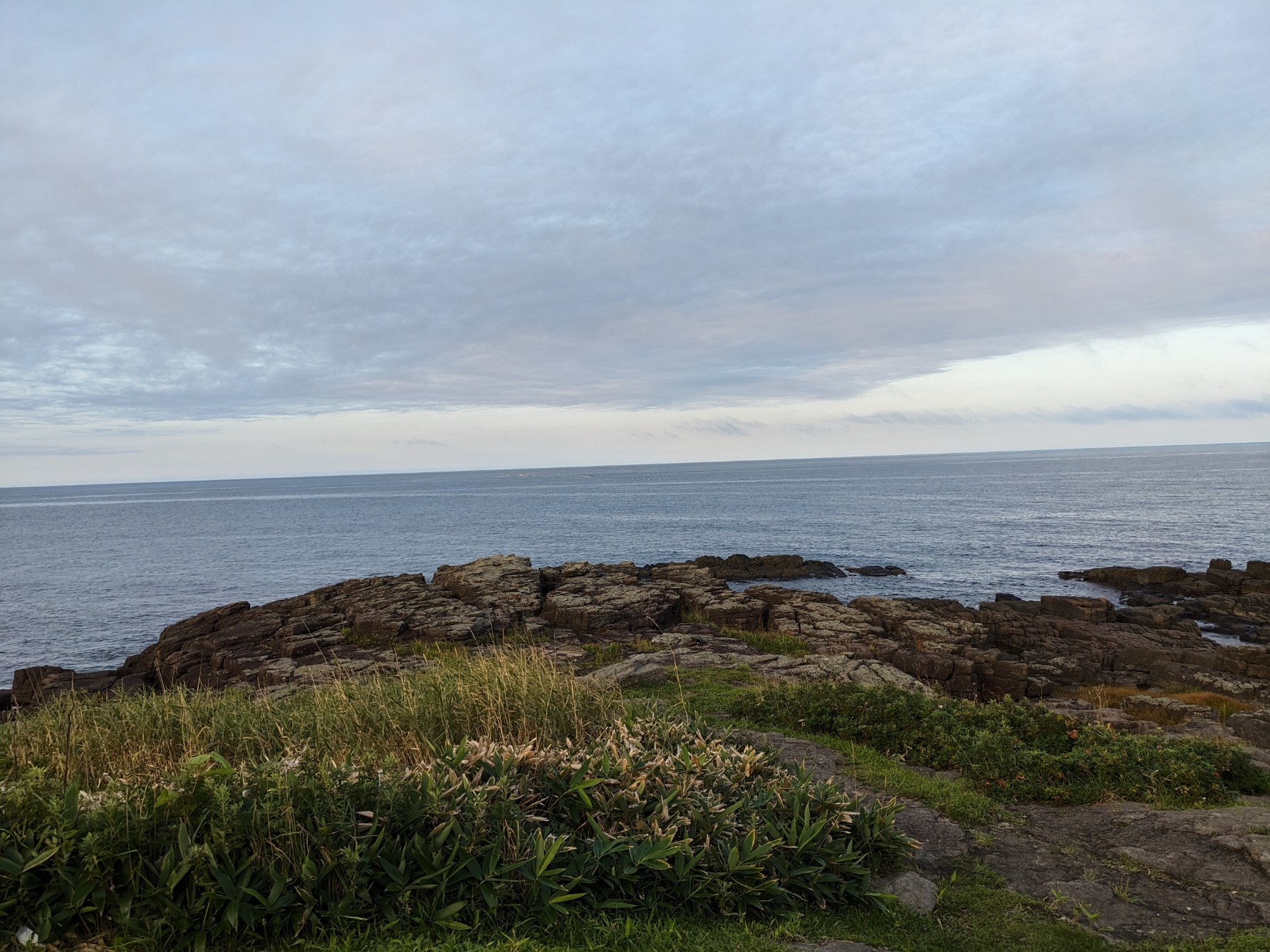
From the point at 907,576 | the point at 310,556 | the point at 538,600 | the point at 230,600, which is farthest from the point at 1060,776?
the point at 310,556

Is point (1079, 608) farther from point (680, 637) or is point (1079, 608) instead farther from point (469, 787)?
point (469, 787)

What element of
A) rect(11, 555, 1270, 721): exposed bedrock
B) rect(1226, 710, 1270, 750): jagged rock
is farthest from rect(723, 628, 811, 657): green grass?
rect(1226, 710, 1270, 750): jagged rock

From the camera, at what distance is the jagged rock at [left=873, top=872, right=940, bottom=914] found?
5.32 metres

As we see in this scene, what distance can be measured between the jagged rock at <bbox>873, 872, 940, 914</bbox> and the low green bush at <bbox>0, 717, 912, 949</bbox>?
138mm

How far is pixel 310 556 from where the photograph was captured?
6397 centimetres

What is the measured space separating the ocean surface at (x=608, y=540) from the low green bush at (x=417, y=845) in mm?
30460

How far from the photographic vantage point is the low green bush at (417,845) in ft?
13.8

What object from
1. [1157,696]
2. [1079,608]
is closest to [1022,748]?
[1157,696]

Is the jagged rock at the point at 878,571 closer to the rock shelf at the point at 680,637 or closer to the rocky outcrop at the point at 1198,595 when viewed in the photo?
the rocky outcrop at the point at 1198,595

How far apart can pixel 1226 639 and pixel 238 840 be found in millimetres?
36150

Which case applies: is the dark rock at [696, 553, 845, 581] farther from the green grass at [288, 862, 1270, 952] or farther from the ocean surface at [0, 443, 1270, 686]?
the green grass at [288, 862, 1270, 952]

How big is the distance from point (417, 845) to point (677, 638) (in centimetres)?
1411

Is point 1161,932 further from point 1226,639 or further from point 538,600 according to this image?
point 1226,639

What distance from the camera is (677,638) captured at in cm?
1853
